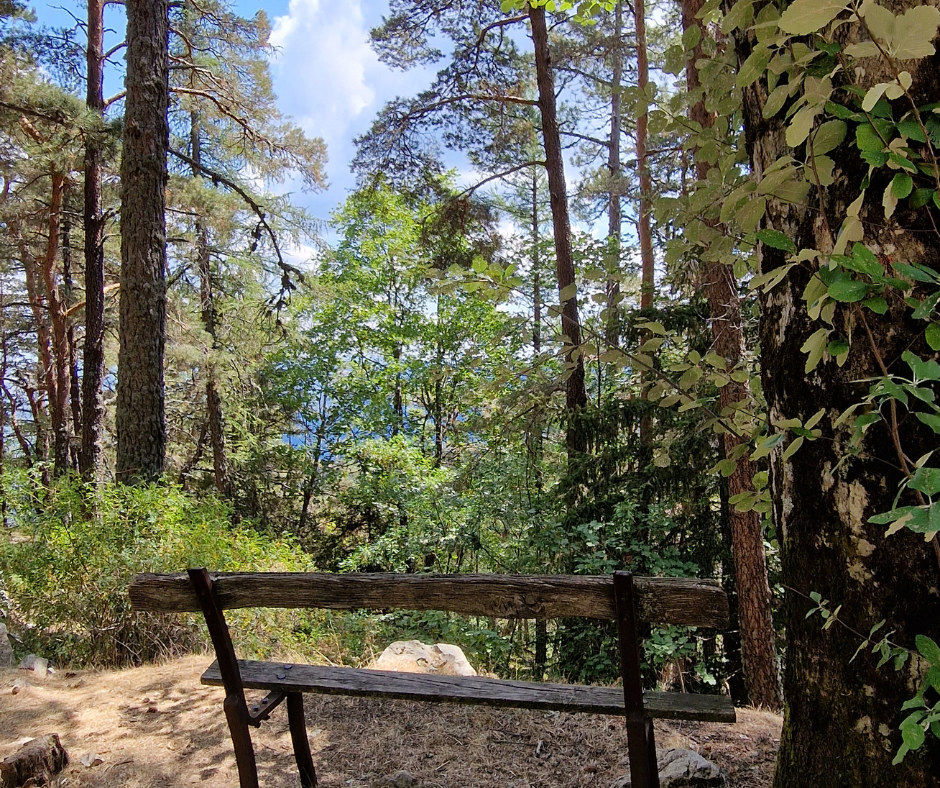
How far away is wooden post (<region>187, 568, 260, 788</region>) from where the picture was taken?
2391 millimetres

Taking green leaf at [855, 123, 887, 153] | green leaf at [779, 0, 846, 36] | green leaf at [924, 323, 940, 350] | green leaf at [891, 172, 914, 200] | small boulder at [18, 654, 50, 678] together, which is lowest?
small boulder at [18, 654, 50, 678]

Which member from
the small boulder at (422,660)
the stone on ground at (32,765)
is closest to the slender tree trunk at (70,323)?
the small boulder at (422,660)

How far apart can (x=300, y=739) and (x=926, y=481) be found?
2859mm

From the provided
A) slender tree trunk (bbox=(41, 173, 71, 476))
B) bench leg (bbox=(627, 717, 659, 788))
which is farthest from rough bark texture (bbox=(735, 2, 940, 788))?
slender tree trunk (bbox=(41, 173, 71, 476))

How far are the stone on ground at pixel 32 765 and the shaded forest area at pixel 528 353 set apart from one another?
1829mm

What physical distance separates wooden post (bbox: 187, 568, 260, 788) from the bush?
8.48ft

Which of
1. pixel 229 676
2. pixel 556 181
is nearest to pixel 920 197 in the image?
pixel 229 676

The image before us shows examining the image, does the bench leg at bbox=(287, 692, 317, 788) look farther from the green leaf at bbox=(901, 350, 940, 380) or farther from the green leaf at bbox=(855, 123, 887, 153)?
the green leaf at bbox=(855, 123, 887, 153)

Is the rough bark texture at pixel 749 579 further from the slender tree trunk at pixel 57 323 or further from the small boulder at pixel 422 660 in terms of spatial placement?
the slender tree trunk at pixel 57 323

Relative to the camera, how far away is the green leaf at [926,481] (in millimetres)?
839

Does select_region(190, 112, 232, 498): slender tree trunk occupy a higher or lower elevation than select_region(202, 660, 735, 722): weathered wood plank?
higher

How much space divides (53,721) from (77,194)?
1080 centimetres

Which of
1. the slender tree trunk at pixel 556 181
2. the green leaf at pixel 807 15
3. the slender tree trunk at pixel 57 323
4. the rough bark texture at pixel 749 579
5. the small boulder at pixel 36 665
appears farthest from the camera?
the slender tree trunk at pixel 57 323

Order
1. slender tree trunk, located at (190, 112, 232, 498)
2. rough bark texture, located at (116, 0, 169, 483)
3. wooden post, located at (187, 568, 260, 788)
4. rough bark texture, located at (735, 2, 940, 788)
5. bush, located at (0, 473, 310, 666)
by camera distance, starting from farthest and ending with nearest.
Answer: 1. slender tree trunk, located at (190, 112, 232, 498)
2. rough bark texture, located at (116, 0, 169, 483)
3. bush, located at (0, 473, 310, 666)
4. wooden post, located at (187, 568, 260, 788)
5. rough bark texture, located at (735, 2, 940, 788)
